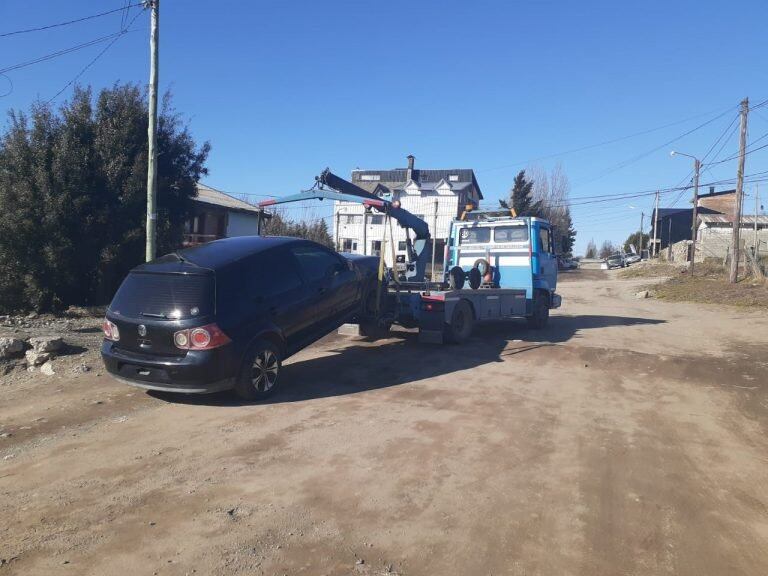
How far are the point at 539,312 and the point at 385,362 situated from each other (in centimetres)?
604

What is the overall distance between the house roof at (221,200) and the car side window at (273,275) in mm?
18618

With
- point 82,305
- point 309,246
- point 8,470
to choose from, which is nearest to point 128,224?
point 82,305

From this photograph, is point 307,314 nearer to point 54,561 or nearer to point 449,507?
point 449,507

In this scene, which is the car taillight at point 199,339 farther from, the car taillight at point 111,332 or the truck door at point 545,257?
the truck door at point 545,257

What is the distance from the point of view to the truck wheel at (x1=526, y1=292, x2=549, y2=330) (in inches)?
527

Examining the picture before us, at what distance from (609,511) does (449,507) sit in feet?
3.74

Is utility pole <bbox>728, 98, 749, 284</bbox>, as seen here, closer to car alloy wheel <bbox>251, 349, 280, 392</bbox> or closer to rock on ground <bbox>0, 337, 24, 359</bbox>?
car alloy wheel <bbox>251, 349, 280, 392</bbox>

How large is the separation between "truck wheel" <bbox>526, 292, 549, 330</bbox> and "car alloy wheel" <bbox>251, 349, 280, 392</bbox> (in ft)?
26.7

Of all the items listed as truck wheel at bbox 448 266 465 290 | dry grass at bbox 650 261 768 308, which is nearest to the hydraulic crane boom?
truck wheel at bbox 448 266 465 290

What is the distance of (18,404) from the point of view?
6.50 meters

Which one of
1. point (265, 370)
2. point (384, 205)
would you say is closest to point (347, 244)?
point (384, 205)

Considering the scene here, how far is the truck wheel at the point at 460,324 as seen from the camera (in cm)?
1039

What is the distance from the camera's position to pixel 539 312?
44.7 ft

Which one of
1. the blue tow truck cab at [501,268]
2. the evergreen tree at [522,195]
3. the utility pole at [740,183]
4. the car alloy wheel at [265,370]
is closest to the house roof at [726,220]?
the evergreen tree at [522,195]
